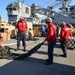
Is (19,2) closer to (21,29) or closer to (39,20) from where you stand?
(39,20)

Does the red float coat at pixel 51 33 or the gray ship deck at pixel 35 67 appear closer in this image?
the gray ship deck at pixel 35 67

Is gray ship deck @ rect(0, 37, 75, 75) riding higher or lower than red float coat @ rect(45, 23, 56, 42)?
lower

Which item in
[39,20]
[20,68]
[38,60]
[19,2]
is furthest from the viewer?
[19,2]

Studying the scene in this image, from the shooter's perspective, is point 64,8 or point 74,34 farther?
point 64,8

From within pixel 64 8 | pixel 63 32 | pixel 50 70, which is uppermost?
pixel 64 8

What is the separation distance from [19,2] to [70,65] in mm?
51629

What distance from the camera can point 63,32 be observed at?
13.2m

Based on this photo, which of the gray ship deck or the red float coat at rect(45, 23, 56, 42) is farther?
the red float coat at rect(45, 23, 56, 42)

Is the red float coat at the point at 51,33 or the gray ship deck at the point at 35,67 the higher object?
the red float coat at the point at 51,33

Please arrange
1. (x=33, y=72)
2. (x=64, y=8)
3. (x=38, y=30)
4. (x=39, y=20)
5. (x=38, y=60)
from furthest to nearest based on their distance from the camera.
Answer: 1. (x=64, y=8)
2. (x=39, y=20)
3. (x=38, y=30)
4. (x=38, y=60)
5. (x=33, y=72)

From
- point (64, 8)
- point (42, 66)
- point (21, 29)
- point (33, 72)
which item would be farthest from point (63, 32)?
point (64, 8)

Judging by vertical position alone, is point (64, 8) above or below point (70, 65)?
above

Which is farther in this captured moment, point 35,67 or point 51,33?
point 51,33

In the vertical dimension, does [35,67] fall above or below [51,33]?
below
